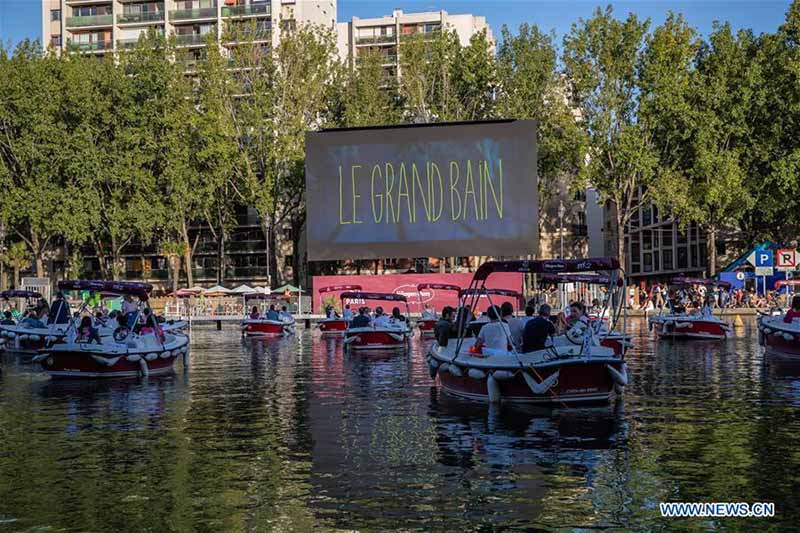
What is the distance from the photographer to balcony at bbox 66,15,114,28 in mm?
106625

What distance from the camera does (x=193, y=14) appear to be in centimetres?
10569

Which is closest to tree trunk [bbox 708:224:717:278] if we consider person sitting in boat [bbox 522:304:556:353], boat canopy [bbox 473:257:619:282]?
boat canopy [bbox 473:257:619:282]

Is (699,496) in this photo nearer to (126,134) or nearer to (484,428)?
(484,428)

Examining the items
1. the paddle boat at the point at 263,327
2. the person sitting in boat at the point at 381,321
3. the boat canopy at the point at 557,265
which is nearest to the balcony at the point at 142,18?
the paddle boat at the point at 263,327

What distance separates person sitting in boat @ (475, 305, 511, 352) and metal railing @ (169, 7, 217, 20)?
90535 millimetres

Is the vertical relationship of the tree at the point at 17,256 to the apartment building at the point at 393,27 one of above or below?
below

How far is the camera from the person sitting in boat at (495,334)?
21016 mm

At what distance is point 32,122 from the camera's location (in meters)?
77.9

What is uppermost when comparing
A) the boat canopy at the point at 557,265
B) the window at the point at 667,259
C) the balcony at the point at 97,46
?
the balcony at the point at 97,46

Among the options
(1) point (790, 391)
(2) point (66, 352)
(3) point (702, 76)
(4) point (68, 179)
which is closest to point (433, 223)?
(3) point (702, 76)

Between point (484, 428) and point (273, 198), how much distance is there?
62.7 meters

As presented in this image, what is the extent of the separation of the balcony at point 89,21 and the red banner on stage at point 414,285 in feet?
157

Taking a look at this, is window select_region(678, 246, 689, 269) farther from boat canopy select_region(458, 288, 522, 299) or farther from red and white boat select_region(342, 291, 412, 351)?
red and white boat select_region(342, 291, 412, 351)

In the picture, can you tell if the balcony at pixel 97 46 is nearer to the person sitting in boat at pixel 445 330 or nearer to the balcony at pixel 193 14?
the balcony at pixel 193 14
